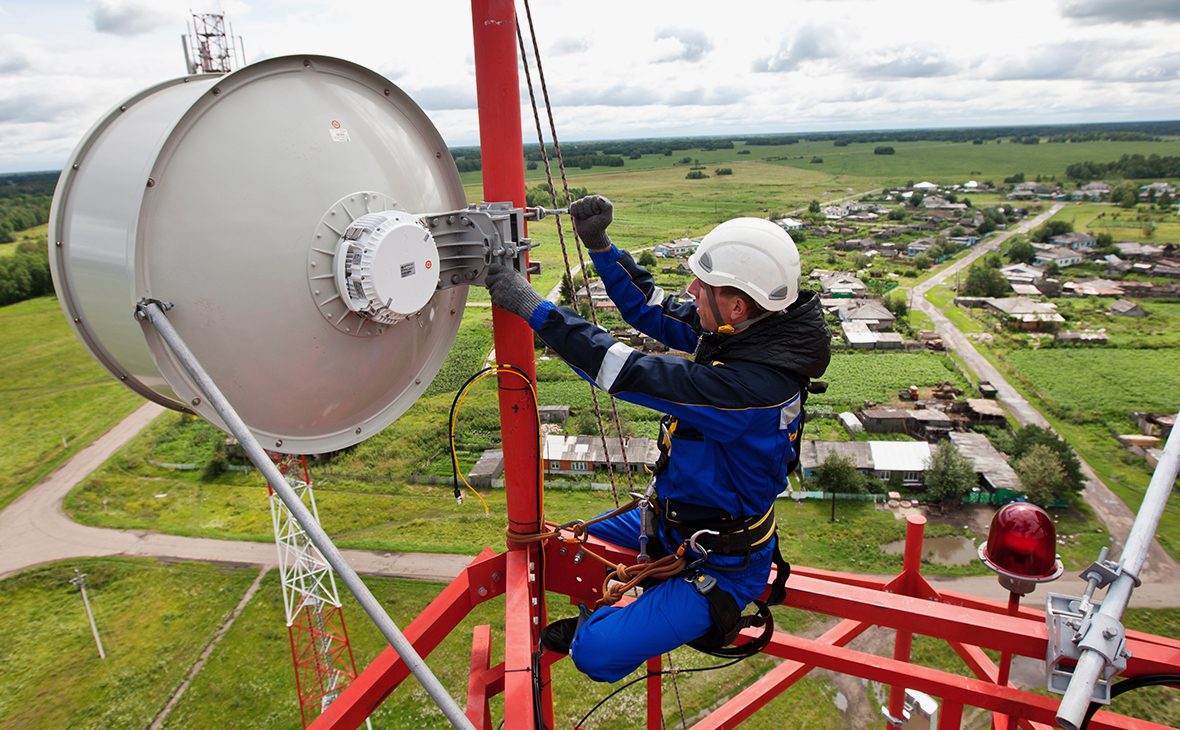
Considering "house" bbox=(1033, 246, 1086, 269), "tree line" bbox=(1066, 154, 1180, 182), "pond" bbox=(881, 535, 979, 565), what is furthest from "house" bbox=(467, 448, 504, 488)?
"tree line" bbox=(1066, 154, 1180, 182)

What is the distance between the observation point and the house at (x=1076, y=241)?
6812 cm

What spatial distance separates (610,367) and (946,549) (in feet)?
79.0

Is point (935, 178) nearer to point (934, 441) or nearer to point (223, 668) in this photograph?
point (934, 441)

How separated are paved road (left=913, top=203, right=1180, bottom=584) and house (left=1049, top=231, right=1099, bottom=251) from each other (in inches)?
476

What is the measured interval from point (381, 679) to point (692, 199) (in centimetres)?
11052

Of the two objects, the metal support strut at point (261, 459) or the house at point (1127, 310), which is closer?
the metal support strut at point (261, 459)

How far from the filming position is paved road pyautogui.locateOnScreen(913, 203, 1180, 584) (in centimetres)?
2272

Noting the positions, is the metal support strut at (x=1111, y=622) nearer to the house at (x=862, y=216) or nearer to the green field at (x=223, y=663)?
the green field at (x=223, y=663)

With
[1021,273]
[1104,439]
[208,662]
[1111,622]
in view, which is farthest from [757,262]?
[1021,273]

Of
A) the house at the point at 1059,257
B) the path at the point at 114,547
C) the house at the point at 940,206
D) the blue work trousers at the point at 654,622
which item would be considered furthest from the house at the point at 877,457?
the house at the point at 940,206

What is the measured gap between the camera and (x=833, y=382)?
3844cm

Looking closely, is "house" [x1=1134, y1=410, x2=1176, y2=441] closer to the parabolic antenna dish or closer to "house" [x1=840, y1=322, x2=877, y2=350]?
"house" [x1=840, y1=322, x2=877, y2=350]

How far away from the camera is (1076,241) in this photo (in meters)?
68.6

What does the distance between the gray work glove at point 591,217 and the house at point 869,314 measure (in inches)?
1824
